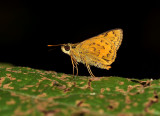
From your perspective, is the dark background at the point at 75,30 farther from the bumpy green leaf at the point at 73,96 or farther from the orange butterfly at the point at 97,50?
the bumpy green leaf at the point at 73,96

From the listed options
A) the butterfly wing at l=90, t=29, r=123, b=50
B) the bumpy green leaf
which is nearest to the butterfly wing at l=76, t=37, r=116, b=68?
the butterfly wing at l=90, t=29, r=123, b=50

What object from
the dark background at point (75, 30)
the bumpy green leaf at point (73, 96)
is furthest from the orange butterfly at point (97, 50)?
the dark background at point (75, 30)

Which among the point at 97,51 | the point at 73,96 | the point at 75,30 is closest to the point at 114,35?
the point at 97,51

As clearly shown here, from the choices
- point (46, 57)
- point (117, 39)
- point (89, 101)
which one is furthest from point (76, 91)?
point (46, 57)

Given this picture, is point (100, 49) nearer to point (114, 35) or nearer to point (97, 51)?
point (97, 51)

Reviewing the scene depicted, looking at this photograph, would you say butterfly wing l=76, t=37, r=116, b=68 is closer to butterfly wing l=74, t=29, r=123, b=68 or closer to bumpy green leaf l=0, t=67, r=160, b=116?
butterfly wing l=74, t=29, r=123, b=68

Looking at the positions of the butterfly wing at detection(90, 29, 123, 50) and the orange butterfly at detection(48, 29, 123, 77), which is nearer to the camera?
the orange butterfly at detection(48, 29, 123, 77)
